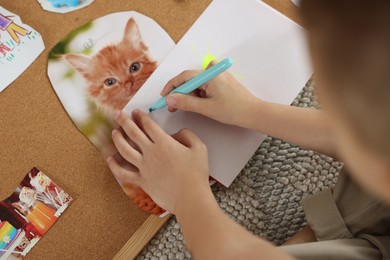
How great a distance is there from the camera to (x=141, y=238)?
0.66 metres

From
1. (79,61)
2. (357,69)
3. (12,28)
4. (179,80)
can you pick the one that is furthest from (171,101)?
(357,69)

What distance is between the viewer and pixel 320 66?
0.31m

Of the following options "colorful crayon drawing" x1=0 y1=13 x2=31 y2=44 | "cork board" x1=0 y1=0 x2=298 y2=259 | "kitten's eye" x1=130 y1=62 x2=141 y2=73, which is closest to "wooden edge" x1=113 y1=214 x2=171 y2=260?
"cork board" x1=0 y1=0 x2=298 y2=259

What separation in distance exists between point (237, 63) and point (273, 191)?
203 millimetres

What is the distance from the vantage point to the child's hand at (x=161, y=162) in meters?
0.61

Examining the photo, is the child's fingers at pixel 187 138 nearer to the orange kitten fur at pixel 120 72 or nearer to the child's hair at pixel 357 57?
the orange kitten fur at pixel 120 72

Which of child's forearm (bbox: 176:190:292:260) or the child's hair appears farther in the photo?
child's forearm (bbox: 176:190:292:260)

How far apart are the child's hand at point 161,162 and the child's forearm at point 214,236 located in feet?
0.06

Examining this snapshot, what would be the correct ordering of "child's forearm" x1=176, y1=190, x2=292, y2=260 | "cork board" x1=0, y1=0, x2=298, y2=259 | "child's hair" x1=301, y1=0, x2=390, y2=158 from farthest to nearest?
"cork board" x1=0, y1=0, x2=298, y2=259, "child's forearm" x1=176, y1=190, x2=292, y2=260, "child's hair" x1=301, y1=0, x2=390, y2=158

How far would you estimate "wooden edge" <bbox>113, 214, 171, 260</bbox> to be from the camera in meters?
0.65

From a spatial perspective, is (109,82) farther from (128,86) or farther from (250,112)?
(250,112)

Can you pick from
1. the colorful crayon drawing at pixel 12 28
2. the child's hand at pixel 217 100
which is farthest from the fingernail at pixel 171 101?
the colorful crayon drawing at pixel 12 28

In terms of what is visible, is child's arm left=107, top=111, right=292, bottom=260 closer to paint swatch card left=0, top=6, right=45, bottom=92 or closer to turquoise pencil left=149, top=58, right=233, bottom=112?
turquoise pencil left=149, top=58, right=233, bottom=112

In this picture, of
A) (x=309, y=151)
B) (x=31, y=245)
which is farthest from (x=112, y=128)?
(x=309, y=151)
